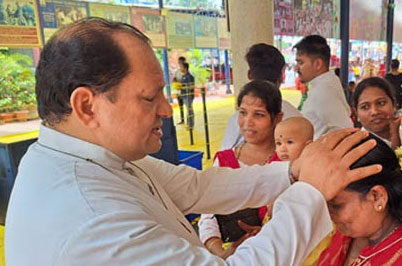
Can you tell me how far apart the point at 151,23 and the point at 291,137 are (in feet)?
16.9

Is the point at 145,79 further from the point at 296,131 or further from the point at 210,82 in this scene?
the point at 210,82

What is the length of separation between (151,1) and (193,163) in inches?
170

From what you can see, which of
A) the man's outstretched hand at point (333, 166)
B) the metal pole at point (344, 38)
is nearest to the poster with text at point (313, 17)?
the metal pole at point (344, 38)

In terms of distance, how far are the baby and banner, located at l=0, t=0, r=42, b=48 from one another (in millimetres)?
3555

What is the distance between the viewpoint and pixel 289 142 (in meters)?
1.61

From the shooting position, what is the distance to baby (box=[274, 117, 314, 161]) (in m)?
1.60

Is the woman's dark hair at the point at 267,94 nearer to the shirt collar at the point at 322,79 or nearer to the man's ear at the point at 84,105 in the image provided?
the shirt collar at the point at 322,79

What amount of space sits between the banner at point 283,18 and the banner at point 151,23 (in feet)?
6.76

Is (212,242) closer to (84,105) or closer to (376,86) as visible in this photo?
(84,105)

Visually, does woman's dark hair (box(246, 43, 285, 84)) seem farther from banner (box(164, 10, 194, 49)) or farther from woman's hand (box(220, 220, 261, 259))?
banner (box(164, 10, 194, 49))

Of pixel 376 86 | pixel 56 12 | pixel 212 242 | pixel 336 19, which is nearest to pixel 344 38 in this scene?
pixel 336 19

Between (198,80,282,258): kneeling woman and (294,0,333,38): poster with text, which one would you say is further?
(294,0,333,38): poster with text

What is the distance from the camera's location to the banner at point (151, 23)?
19.5 feet

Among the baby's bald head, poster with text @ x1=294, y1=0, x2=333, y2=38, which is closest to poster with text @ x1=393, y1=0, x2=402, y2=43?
poster with text @ x1=294, y1=0, x2=333, y2=38
